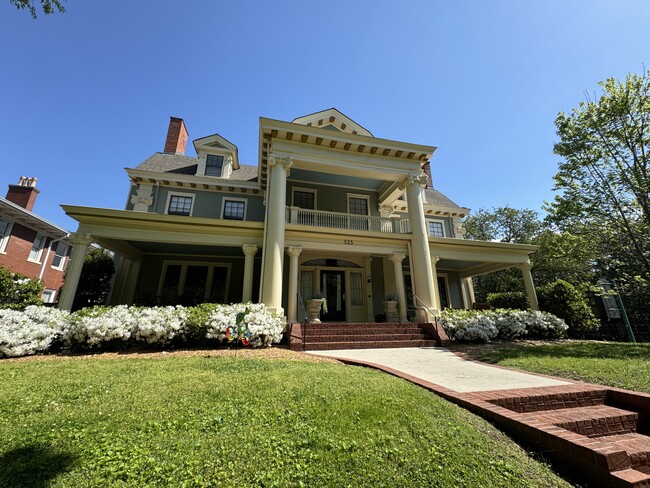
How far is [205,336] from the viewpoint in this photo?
25.3 ft

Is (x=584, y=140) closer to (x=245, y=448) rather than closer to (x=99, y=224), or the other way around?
(x=245, y=448)

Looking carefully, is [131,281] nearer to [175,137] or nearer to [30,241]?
[30,241]

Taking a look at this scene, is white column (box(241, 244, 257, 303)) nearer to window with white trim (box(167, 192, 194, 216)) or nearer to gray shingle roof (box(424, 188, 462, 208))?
window with white trim (box(167, 192, 194, 216))

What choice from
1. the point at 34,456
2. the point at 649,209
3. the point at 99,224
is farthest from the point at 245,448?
the point at 649,209

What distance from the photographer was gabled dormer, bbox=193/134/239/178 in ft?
49.3

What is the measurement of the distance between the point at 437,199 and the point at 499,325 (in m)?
10.2

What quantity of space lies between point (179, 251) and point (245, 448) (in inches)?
499

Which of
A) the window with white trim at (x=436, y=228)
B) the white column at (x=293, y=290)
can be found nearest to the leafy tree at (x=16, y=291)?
the white column at (x=293, y=290)

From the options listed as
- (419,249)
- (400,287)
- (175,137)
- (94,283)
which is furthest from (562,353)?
(175,137)

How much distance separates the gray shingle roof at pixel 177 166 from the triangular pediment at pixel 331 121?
14.0 ft

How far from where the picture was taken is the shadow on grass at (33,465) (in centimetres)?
195

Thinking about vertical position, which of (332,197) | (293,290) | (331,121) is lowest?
(293,290)

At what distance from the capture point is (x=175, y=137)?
17344 mm

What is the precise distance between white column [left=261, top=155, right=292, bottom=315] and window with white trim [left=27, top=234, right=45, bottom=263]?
15.7 meters
